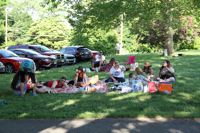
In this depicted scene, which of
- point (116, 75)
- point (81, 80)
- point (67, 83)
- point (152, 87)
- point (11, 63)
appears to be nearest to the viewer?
point (152, 87)

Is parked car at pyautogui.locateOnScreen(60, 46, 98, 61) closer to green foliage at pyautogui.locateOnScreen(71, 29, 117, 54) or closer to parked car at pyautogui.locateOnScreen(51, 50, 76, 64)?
parked car at pyautogui.locateOnScreen(51, 50, 76, 64)

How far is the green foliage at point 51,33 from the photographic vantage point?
235 ft

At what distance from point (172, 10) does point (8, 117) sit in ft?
70.7

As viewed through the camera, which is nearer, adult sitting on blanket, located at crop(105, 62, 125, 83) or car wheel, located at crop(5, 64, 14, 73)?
adult sitting on blanket, located at crop(105, 62, 125, 83)

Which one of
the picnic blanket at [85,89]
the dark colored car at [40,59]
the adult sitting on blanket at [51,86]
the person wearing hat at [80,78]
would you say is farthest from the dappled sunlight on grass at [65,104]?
the dark colored car at [40,59]

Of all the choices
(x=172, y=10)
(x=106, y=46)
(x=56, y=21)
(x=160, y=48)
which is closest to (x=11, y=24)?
(x=56, y=21)

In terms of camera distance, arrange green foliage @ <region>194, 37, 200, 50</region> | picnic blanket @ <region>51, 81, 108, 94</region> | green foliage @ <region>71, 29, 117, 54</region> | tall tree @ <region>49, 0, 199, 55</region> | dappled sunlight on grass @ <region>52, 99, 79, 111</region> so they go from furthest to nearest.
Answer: green foliage @ <region>71, 29, 117, 54</region>, green foliage @ <region>194, 37, 200, 50</region>, tall tree @ <region>49, 0, 199, 55</region>, picnic blanket @ <region>51, 81, 108, 94</region>, dappled sunlight on grass @ <region>52, 99, 79, 111</region>

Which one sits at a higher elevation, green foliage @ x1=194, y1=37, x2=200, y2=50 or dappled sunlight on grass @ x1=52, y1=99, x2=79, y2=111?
green foliage @ x1=194, y1=37, x2=200, y2=50

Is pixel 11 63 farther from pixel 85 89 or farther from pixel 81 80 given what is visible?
pixel 85 89

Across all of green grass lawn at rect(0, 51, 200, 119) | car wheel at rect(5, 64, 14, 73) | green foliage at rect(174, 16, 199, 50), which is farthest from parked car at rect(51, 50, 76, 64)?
green grass lawn at rect(0, 51, 200, 119)

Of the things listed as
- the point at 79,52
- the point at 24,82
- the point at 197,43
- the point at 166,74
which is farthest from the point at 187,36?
the point at 24,82

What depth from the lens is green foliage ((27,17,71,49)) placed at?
71688 mm

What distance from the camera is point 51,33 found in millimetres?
71625

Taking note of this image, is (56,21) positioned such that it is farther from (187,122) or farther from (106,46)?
(187,122)
